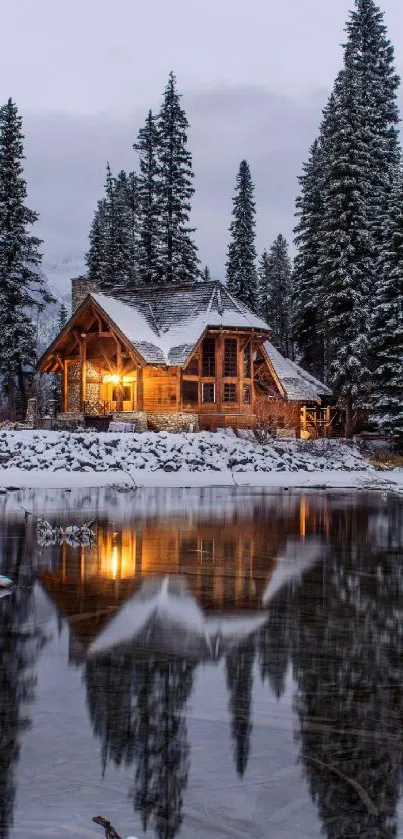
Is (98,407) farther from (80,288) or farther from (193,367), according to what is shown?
(80,288)

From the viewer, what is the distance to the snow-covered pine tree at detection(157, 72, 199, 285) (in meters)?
58.3

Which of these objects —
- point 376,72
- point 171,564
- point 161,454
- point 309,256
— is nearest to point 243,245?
point 309,256

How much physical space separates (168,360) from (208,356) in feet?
10.9

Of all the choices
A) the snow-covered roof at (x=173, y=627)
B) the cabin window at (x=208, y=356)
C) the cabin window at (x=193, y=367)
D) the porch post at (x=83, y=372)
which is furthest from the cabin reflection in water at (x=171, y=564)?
the porch post at (x=83, y=372)

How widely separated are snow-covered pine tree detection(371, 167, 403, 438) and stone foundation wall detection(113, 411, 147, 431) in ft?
36.9

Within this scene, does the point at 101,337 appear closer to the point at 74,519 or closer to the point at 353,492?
the point at 353,492

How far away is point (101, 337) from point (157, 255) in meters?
13.7

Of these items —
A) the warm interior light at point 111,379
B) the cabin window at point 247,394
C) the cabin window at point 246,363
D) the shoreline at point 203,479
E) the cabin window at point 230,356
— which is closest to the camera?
the shoreline at point 203,479

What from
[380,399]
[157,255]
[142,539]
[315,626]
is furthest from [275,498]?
[157,255]

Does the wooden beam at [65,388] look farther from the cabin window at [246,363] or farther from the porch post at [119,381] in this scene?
the cabin window at [246,363]

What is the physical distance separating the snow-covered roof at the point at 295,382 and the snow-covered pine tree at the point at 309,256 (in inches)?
232

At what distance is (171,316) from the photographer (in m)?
47.8

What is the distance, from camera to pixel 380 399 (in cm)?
4319

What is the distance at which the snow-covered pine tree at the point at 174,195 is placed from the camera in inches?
2297
